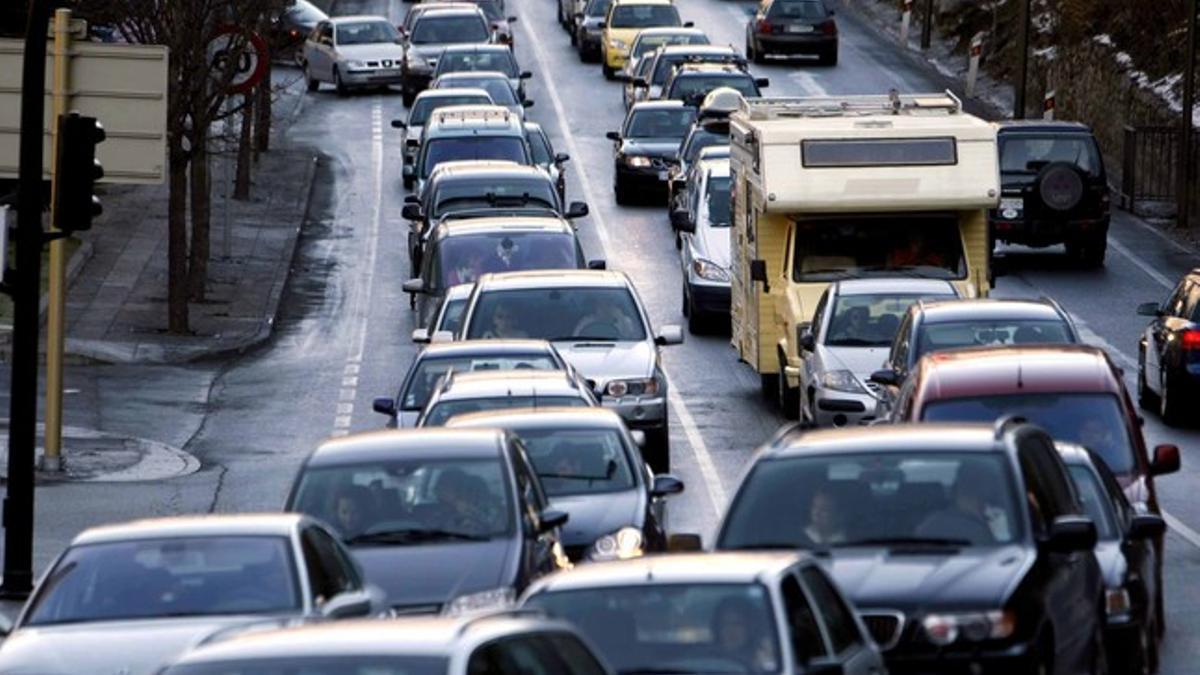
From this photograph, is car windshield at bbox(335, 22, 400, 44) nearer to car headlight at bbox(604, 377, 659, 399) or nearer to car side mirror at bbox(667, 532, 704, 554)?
car headlight at bbox(604, 377, 659, 399)

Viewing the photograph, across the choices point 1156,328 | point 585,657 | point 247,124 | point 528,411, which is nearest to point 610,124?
point 247,124

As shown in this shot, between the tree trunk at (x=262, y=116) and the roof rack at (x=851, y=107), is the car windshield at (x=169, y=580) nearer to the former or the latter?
the roof rack at (x=851, y=107)

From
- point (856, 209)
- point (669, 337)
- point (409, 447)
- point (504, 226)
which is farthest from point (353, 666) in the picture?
point (504, 226)

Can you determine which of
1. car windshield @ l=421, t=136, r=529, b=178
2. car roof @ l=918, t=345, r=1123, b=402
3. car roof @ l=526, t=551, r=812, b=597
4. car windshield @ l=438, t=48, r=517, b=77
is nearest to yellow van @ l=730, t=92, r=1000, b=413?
car roof @ l=918, t=345, r=1123, b=402

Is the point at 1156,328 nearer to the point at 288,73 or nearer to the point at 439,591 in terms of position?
the point at 439,591

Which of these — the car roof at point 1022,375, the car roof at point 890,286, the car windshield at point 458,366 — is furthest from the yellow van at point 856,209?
the car roof at point 1022,375

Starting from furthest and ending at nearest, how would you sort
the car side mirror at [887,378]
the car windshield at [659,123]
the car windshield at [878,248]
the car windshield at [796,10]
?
1. the car windshield at [796,10]
2. the car windshield at [659,123]
3. the car windshield at [878,248]
4. the car side mirror at [887,378]

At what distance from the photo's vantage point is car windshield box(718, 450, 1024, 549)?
1456 centimetres

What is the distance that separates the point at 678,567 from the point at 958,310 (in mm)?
12321

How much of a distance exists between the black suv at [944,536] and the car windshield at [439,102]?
3678 centimetres

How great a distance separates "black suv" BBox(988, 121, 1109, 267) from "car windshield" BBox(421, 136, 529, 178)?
7.03 meters

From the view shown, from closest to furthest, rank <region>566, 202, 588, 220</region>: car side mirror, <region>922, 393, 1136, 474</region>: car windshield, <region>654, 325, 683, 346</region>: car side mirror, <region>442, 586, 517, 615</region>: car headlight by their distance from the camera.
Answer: <region>442, 586, 517, 615</region>: car headlight → <region>922, 393, 1136, 474</region>: car windshield → <region>654, 325, 683, 346</region>: car side mirror → <region>566, 202, 588, 220</region>: car side mirror

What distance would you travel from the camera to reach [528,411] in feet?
66.4

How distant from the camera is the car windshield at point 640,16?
214ft
